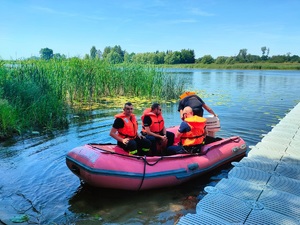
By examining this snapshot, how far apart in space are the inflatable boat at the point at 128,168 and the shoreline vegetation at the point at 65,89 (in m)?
3.22

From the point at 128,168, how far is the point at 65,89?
22.7 ft

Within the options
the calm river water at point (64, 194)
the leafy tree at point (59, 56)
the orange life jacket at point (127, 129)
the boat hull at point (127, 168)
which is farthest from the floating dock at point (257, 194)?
the leafy tree at point (59, 56)

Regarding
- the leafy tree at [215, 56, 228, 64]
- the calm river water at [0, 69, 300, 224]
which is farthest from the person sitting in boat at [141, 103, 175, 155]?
the leafy tree at [215, 56, 228, 64]

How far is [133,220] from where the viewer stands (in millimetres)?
3510

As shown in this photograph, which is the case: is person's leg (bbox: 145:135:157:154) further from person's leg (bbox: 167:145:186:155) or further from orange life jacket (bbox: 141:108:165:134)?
person's leg (bbox: 167:145:186:155)

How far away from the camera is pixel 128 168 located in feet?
13.2

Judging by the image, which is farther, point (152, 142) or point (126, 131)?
point (152, 142)

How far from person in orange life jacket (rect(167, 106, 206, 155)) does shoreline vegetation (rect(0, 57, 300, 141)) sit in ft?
12.9

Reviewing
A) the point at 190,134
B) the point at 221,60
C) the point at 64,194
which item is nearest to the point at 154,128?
the point at 190,134

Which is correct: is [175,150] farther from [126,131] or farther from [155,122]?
[126,131]

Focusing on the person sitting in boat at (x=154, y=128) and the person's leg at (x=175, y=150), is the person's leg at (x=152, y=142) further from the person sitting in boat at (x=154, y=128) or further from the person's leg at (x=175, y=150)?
the person's leg at (x=175, y=150)

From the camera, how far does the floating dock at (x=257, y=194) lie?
119 inches

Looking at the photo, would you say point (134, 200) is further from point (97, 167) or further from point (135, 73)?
point (135, 73)

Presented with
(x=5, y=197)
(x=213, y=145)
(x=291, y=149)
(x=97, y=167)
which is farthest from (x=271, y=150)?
(x=5, y=197)
